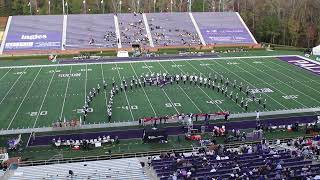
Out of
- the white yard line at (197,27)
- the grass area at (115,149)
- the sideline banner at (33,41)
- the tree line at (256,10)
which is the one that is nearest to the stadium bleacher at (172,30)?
the white yard line at (197,27)

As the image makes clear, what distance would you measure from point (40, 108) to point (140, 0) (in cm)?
4499

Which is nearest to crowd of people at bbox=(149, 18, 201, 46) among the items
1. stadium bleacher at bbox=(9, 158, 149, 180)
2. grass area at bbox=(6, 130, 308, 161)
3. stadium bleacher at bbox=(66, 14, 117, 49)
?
Result: stadium bleacher at bbox=(66, 14, 117, 49)

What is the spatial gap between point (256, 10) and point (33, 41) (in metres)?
28.7

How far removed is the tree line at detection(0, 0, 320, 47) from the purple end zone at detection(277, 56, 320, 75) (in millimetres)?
13971

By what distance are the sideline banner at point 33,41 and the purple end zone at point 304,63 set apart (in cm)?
2296

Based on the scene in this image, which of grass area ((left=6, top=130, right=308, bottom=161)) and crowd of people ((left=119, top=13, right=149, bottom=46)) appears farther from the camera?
crowd of people ((left=119, top=13, right=149, bottom=46))

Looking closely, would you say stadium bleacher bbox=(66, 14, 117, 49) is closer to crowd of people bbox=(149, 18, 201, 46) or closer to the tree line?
crowd of people bbox=(149, 18, 201, 46)

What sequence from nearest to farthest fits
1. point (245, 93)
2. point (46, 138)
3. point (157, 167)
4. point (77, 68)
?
1. point (157, 167)
2. point (46, 138)
3. point (245, 93)
4. point (77, 68)

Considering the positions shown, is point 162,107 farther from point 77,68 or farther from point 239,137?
point 77,68

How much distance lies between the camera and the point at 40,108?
23.9 metres

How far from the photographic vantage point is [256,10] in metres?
57.4

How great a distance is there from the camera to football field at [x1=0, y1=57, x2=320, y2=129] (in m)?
23.0

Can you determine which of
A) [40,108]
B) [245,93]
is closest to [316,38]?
[245,93]

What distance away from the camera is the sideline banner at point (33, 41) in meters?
45.4
